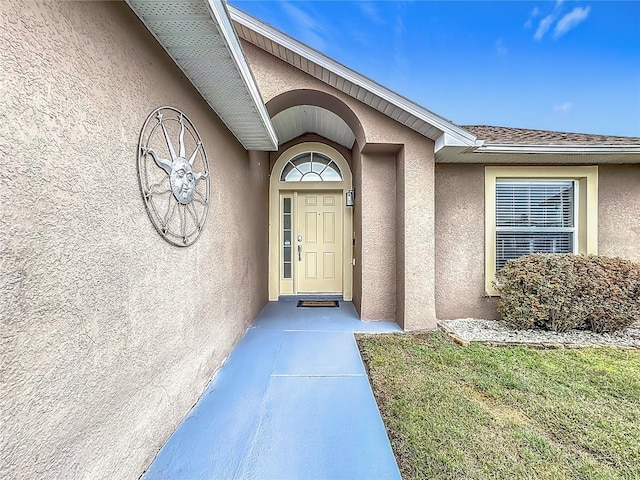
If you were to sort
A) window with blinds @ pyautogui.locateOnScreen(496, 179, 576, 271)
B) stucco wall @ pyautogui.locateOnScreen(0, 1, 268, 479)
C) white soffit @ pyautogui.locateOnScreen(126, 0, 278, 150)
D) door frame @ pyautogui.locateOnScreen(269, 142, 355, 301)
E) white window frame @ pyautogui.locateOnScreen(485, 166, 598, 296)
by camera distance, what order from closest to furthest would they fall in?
stucco wall @ pyautogui.locateOnScreen(0, 1, 268, 479), white soffit @ pyautogui.locateOnScreen(126, 0, 278, 150), white window frame @ pyautogui.locateOnScreen(485, 166, 598, 296), window with blinds @ pyautogui.locateOnScreen(496, 179, 576, 271), door frame @ pyautogui.locateOnScreen(269, 142, 355, 301)

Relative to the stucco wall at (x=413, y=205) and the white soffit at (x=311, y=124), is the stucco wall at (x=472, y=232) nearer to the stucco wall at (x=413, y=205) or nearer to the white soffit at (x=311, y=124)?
the stucco wall at (x=413, y=205)

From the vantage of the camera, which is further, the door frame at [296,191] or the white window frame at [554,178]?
the door frame at [296,191]

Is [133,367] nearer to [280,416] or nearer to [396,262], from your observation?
[280,416]

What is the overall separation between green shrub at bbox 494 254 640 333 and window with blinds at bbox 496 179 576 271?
725 millimetres

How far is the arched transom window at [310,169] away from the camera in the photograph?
729 centimetres

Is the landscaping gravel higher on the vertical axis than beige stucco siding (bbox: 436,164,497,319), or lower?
lower

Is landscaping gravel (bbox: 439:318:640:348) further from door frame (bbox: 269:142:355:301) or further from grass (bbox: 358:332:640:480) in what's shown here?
door frame (bbox: 269:142:355:301)

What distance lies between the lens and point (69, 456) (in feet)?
4.57

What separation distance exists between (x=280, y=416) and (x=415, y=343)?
248 centimetres

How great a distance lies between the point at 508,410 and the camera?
2691 mm

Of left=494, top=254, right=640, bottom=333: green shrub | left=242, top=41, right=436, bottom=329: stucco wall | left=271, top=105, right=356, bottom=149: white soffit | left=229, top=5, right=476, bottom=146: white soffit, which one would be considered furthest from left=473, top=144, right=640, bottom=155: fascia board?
left=271, top=105, right=356, bottom=149: white soffit

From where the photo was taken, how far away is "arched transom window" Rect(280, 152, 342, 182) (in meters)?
7.29

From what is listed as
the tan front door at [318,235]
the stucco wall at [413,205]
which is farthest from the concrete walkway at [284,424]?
the tan front door at [318,235]

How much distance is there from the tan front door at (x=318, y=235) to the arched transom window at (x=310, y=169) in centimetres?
42
